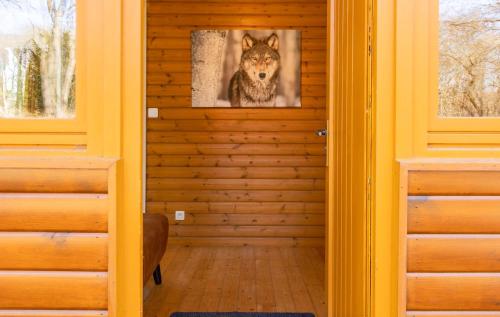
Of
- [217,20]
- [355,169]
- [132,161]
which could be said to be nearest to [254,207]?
[217,20]

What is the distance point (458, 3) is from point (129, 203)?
5.01 ft

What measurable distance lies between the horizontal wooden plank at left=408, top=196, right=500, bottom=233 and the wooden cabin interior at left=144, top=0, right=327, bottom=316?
10.6 feet

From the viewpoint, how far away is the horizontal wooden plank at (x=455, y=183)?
1.84m

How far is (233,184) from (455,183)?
3.43 metres

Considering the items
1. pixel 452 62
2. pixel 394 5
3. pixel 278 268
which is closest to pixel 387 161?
pixel 452 62

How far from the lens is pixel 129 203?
1.95 m

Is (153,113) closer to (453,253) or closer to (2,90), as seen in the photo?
(2,90)

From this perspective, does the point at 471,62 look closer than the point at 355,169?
Yes

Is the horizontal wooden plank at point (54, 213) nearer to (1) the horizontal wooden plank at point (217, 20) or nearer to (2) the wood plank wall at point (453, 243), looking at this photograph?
(2) the wood plank wall at point (453, 243)

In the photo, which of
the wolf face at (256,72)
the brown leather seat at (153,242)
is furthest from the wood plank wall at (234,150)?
the brown leather seat at (153,242)

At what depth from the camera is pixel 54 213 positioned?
1877mm

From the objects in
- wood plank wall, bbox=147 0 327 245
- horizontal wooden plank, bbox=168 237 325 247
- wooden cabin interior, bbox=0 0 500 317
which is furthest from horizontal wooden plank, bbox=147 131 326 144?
wooden cabin interior, bbox=0 0 500 317

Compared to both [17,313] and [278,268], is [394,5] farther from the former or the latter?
[278,268]

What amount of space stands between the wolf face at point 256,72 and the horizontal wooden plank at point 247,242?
1416mm
